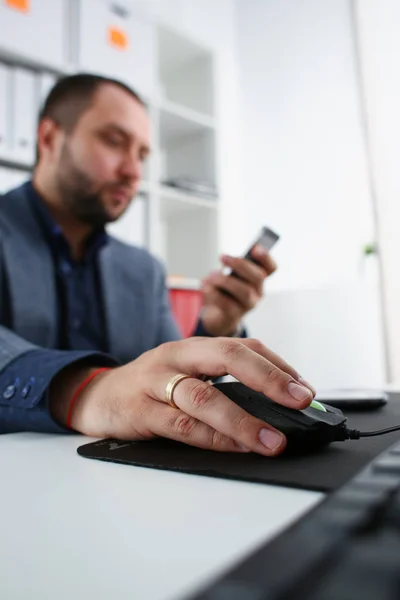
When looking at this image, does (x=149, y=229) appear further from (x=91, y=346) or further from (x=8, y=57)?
(x=91, y=346)

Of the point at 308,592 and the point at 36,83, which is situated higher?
the point at 36,83

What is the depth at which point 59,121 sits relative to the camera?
1.40m

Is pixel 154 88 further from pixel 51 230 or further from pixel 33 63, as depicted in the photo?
pixel 51 230

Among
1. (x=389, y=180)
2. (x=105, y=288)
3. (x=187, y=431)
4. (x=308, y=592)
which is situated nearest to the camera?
(x=308, y=592)

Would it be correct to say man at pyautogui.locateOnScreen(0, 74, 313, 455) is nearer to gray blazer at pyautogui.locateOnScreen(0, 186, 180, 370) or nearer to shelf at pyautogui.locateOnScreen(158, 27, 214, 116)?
gray blazer at pyautogui.locateOnScreen(0, 186, 180, 370)

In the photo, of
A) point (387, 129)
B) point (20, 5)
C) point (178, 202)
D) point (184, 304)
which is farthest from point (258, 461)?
point (387, 129)

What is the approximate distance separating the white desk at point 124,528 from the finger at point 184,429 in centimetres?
6

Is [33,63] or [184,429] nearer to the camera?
[184,429]

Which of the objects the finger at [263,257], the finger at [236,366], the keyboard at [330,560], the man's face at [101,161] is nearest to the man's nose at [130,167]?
the man's face at [101,161]

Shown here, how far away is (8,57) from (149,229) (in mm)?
717

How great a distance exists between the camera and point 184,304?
78.8 inches

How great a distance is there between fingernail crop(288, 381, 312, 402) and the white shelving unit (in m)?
1.39

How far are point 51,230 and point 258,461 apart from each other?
0.94 metres

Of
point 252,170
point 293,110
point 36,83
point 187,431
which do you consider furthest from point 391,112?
point 187,431
